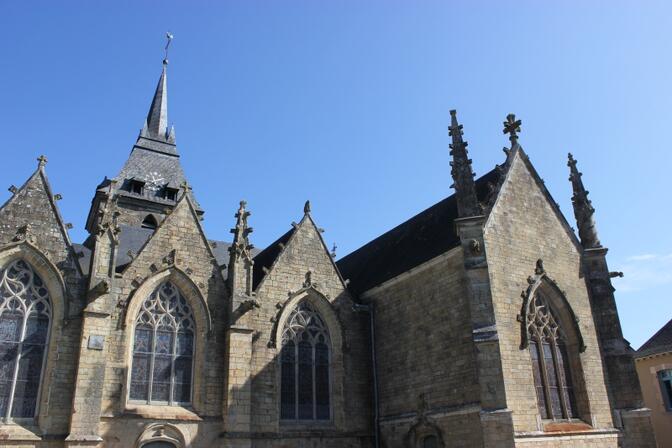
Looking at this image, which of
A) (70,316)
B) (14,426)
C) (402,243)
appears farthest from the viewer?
(402,243)

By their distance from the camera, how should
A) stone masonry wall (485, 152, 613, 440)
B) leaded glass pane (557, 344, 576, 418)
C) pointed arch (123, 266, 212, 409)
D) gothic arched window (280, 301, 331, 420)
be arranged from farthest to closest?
gothic arched window (280, 301, 331, 420), leaded glass pane (557, 344, 576, 418), pointed arch (123, 266, 212, 409), stone masonry wall (485, 152, 613, 440)

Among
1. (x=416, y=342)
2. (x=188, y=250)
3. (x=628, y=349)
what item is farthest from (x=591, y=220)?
(x=188, y=250)

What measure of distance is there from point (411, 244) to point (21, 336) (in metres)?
11.2

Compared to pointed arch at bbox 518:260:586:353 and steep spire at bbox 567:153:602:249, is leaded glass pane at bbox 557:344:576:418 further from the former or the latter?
steep spire at bbox 567:153:602:249

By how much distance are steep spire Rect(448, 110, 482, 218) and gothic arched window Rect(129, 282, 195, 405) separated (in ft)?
25.4

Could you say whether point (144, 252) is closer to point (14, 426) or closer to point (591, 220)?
point (14, 426)

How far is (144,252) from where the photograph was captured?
1485cm

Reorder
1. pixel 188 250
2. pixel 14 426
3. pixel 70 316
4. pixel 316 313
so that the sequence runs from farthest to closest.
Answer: pixel 316 313, pixel 188 250, pixel 70 316, pixel 14 426

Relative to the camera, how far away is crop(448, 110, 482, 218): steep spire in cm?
1510

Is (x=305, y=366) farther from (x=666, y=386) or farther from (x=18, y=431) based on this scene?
(x=666, y=386)

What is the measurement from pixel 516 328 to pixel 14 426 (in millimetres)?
11604

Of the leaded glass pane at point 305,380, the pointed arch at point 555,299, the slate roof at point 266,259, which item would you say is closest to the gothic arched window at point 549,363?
the pointed arch at point 555,299

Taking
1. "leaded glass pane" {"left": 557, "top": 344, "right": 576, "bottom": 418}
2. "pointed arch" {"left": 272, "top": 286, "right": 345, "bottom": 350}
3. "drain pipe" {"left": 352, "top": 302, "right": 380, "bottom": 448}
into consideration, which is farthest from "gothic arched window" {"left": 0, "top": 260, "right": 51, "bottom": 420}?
"leaded glass pane" {"left": 557, "top": 344, "right": 576, "bottom": 418}

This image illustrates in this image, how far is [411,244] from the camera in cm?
1869
